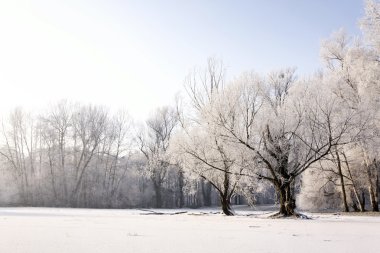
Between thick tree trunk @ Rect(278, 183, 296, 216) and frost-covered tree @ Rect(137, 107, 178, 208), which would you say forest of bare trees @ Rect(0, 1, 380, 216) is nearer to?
thick tree trunk @ Rect(278, 183, 296, 216)

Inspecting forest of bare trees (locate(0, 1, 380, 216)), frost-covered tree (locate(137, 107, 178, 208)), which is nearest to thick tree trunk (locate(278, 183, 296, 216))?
forest of bare trees (locate(0, 1, 380, 216))

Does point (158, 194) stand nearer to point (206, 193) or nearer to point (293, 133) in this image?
point (206, 193)

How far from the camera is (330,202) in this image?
38625 millimetres

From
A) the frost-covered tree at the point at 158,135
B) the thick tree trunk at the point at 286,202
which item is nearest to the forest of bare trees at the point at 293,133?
the thick tree trunk at the point at 286,202

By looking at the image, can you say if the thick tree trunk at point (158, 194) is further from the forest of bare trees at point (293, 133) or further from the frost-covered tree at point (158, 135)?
the forest of bare trees at point (293, 133)

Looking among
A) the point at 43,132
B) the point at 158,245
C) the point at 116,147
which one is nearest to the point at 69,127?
the point at 43,132

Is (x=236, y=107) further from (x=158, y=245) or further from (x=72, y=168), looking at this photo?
(x=72, y=168)

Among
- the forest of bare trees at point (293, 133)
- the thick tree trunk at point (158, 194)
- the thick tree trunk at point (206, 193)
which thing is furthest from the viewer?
the thick tree trunk at point (206, 193)

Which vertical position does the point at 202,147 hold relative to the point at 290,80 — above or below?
below

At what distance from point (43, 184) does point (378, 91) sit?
47.5m

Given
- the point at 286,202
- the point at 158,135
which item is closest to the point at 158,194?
the point at 158,135

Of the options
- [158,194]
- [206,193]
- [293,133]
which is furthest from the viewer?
[206,193]

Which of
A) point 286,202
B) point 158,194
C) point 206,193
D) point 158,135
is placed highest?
point 158,135

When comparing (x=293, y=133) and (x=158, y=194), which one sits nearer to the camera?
(x=293, y=133)
